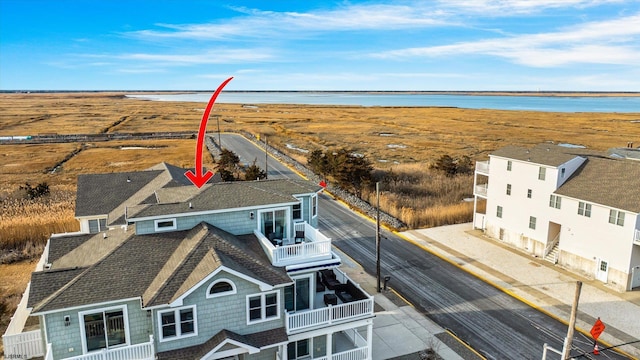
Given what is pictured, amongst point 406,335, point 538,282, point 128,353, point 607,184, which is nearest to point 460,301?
point 406,335

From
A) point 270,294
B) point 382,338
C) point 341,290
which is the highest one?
point 270,294

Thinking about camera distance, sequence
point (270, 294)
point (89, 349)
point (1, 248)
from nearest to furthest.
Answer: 1. point (89, 349)
2. point (270, 294)
3. point (1, 248)

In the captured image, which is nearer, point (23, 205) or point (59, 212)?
point (59, 212)

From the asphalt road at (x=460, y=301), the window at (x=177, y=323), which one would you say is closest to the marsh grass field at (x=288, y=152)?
the asphalt road at (x=460, y=301)

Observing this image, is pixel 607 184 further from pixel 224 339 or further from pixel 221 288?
pixel 224 339

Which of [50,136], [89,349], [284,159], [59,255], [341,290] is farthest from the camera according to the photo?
[50,136]

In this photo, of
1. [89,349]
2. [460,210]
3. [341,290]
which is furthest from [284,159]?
[89,349]

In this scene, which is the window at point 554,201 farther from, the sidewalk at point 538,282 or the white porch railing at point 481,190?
the white porch railing at point 481,190

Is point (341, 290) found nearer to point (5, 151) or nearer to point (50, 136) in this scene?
point (5, 151)
